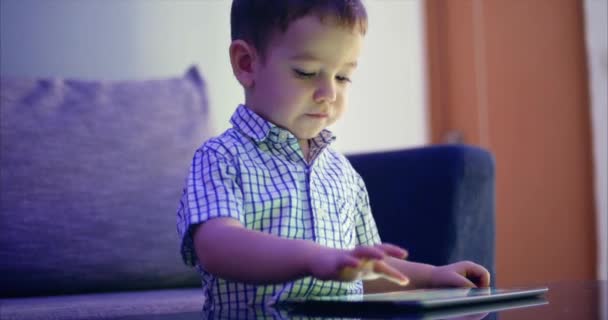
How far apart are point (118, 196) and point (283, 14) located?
824 mm

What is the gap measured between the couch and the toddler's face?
0.59 meters

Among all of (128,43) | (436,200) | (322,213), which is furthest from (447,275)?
(128,43)

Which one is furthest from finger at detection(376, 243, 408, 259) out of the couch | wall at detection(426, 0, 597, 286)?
wall at detection(426, 0, 597, 286)

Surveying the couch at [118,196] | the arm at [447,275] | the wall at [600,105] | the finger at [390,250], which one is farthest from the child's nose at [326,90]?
the wall at [600,105]

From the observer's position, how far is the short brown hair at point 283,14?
36.3 inches

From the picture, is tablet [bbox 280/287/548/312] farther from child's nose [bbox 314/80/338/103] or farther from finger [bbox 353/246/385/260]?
child's nose [bbox 314/80/338/103]

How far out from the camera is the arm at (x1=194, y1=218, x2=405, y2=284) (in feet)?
2.09

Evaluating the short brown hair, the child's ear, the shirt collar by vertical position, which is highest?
the short brown hair

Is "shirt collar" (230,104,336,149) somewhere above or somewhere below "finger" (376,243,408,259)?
above

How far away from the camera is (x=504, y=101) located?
2.74m

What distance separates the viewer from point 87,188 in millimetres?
1614

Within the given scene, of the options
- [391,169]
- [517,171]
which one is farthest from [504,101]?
[391,169]

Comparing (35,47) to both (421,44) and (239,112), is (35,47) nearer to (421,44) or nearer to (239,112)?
(239,112)

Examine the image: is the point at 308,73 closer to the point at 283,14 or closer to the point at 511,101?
the point at 283,14
